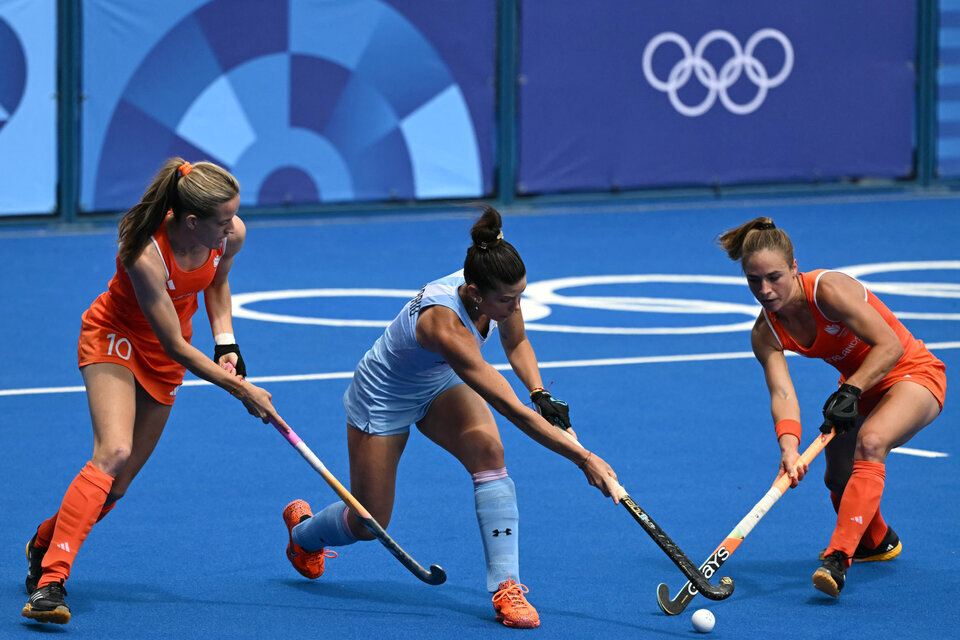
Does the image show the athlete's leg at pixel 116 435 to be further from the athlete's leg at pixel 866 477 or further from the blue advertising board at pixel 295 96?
the blue advertising board at pixel 295 96

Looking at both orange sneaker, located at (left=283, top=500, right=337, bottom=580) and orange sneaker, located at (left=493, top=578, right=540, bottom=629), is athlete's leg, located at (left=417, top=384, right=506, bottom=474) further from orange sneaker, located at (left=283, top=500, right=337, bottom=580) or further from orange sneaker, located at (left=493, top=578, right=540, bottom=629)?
orange sneaker, located at (left=283, top=500, right=337, bottom=580)

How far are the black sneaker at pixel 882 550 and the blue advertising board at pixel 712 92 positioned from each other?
1071 centimetres

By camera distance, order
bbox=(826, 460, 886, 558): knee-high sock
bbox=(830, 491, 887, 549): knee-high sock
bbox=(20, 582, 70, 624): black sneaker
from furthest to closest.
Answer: bbox=(830, 491, 887, 549): knee-high sock
bbox=(826, 460, 886, 558): knee-high sock
bbox=(20, 582, 70, 624): black sneaker

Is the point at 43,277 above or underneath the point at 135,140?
underneath

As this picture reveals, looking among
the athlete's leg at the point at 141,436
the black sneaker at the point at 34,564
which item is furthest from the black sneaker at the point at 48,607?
the athlete's leg at the point at 141,436

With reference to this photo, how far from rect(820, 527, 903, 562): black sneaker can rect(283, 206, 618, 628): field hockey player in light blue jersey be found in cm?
138

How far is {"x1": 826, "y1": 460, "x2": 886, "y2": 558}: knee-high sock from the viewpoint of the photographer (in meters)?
5.66

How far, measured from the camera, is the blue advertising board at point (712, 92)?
1648 centimetres

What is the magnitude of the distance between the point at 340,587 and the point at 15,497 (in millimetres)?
1810

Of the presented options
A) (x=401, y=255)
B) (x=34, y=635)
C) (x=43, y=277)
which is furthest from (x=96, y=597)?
(x=401, y=255)

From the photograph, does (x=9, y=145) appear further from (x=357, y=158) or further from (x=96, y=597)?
(x=96, y=597)

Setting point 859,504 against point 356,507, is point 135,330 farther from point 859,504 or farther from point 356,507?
point 859,504

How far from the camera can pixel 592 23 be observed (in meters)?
16.5

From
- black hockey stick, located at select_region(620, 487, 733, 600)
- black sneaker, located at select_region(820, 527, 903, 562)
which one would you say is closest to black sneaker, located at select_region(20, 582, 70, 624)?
black hockey stick, located at select_region(620, 487, 733, 600)
